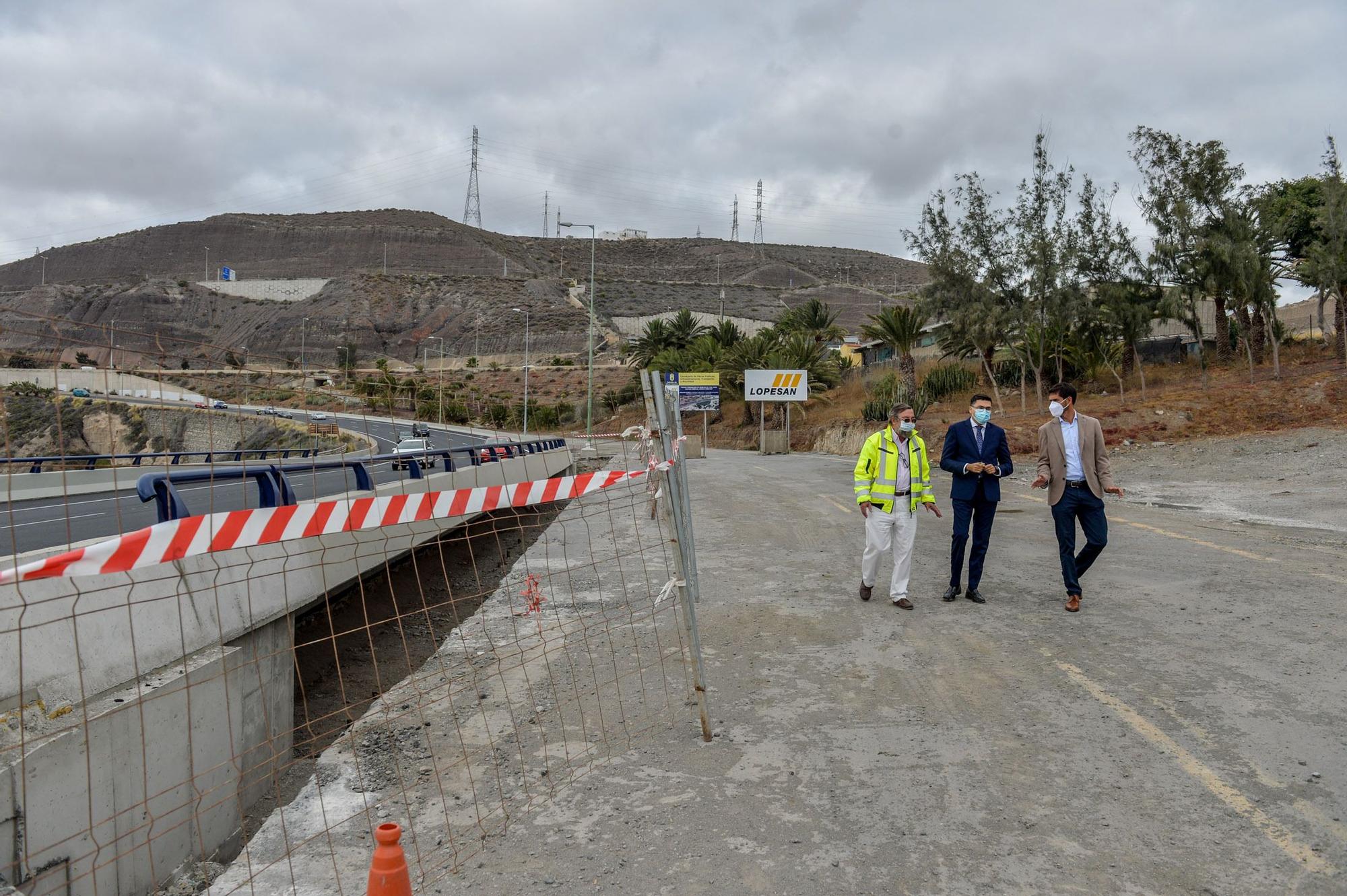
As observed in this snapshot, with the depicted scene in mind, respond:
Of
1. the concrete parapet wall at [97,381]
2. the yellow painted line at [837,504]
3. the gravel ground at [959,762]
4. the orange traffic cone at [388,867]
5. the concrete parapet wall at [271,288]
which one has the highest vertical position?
the concrete parapet wall at [271,288]

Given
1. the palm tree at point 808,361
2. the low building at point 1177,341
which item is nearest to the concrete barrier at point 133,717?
the palm tree at point 808,361

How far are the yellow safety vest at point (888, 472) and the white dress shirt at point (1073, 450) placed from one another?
111cm

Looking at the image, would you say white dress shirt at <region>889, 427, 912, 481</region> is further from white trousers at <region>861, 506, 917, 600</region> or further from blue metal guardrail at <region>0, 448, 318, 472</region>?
blue metal guardrail at <region>0, 448, 318, 472</region>

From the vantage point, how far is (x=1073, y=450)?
7.57m

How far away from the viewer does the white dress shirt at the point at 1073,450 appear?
7543mm

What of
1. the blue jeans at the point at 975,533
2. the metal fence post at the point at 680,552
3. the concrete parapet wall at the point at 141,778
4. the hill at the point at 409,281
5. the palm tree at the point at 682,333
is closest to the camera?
the concrete parapet wall at the point at 141,778

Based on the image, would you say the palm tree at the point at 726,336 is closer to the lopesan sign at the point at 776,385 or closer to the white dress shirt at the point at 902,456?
the lopesan sign at the point at 776,385

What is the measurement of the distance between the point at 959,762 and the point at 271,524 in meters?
3.45

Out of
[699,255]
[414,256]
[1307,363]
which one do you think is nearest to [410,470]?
[1307,363]

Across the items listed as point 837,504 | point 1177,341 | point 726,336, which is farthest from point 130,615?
point 726,336

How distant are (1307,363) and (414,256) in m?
125

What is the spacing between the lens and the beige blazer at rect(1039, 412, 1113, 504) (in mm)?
7496

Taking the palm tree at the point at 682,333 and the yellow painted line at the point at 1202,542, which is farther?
the palm tree at the point at 682,333

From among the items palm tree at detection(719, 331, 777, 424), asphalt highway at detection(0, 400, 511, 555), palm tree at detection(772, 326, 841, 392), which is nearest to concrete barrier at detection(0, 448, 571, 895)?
asphalt highway at detection(0, 400, 511, 555)
